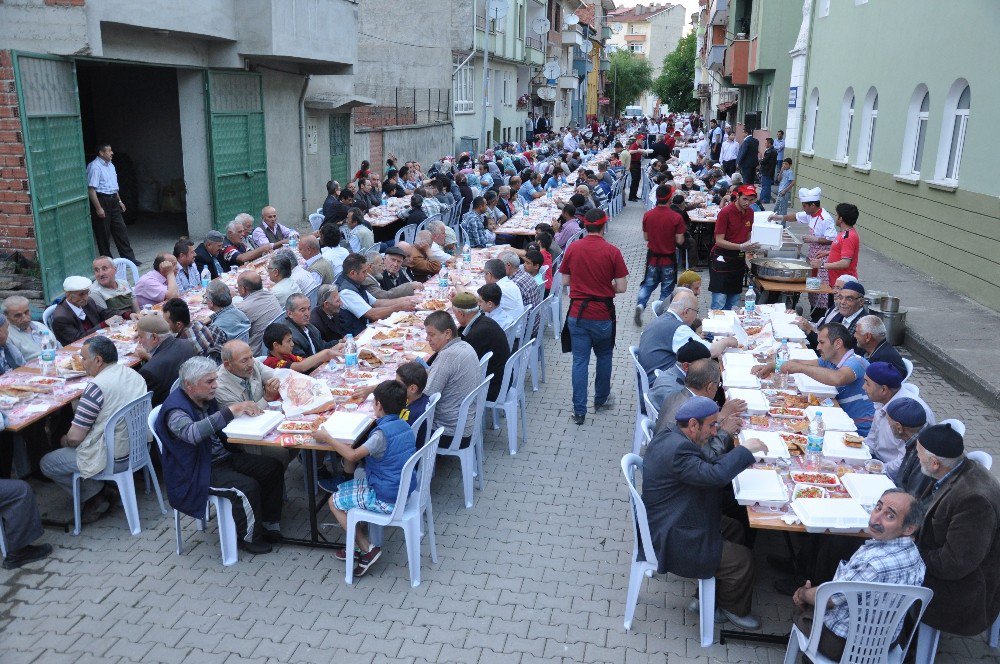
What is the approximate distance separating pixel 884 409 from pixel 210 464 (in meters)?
4.52

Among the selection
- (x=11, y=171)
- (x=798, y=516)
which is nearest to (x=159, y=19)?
(x=11, y=171)

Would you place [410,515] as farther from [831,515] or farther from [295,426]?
[831,515]

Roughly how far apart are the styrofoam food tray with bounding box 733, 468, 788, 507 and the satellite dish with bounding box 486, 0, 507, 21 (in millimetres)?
26707

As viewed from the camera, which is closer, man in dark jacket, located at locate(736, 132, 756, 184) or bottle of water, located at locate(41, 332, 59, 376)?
bottle of water, located at locate(41, 332, 59, 376)

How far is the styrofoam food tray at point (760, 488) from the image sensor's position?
15.3ft

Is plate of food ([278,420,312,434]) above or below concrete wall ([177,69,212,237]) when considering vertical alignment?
below

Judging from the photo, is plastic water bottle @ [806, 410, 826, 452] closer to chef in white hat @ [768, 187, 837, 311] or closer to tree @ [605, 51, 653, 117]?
Result: chef in white hat @ [768, 187, 837, 311]

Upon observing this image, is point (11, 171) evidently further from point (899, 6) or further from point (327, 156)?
point (899, 6)

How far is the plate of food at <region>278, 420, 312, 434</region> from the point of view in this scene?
5.56 m

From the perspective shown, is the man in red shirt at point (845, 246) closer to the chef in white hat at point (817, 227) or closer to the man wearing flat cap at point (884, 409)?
the chef in white hat at point (817, 227)

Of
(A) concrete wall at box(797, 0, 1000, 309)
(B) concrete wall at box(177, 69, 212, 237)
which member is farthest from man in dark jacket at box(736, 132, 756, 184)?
(B) concrete wall at box(177, 69, 212, 237)

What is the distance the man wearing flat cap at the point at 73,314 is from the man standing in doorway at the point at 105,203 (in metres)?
4.70

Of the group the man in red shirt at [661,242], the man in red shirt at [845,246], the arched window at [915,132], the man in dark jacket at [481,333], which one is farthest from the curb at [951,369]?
the man in dark jacket at [481,333]

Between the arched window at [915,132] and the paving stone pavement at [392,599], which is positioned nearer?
the paving stone pavement at [392,599]
